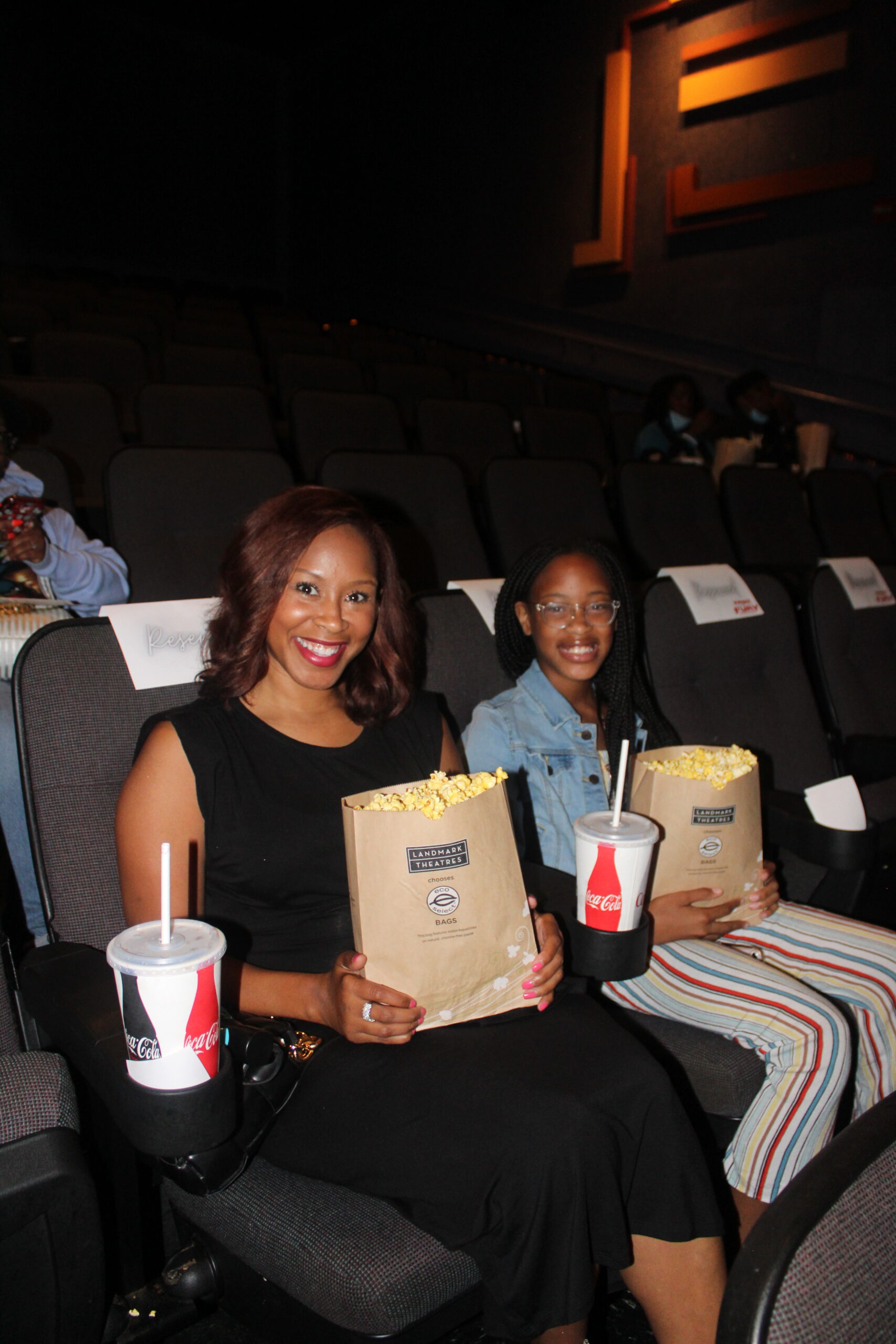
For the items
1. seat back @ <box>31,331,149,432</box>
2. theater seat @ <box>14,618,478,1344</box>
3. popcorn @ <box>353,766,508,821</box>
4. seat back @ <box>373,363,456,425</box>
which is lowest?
theater seat @ <box>14,618,478,1344</box>

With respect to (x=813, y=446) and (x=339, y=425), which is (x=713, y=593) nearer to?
(x=339, y=425)

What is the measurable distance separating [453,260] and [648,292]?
281 centimetres

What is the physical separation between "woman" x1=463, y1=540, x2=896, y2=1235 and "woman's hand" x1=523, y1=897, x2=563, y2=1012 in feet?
0.76

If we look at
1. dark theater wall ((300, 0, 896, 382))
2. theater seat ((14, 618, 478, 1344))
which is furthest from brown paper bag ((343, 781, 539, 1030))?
dark theater wall ((300, 0, 896, 382))

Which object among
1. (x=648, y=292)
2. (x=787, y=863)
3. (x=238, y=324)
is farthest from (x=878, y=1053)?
(x=648, y=292)

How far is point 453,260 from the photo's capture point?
9.25 meters

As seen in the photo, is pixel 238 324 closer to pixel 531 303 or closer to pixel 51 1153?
pixel 531 303

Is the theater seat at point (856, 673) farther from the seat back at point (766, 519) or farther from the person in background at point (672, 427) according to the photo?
the person in background at point (672, 427)

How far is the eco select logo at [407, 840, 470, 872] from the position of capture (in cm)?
94

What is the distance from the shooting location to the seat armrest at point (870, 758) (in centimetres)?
206

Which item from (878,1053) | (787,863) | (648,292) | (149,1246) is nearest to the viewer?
(149,1246)

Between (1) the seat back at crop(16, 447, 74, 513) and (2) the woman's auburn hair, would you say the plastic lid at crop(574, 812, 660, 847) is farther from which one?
(1) the seat back at crop(16, 447, 74, 513)

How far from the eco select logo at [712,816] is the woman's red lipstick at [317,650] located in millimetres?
559

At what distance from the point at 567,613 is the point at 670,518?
4.75 ft
